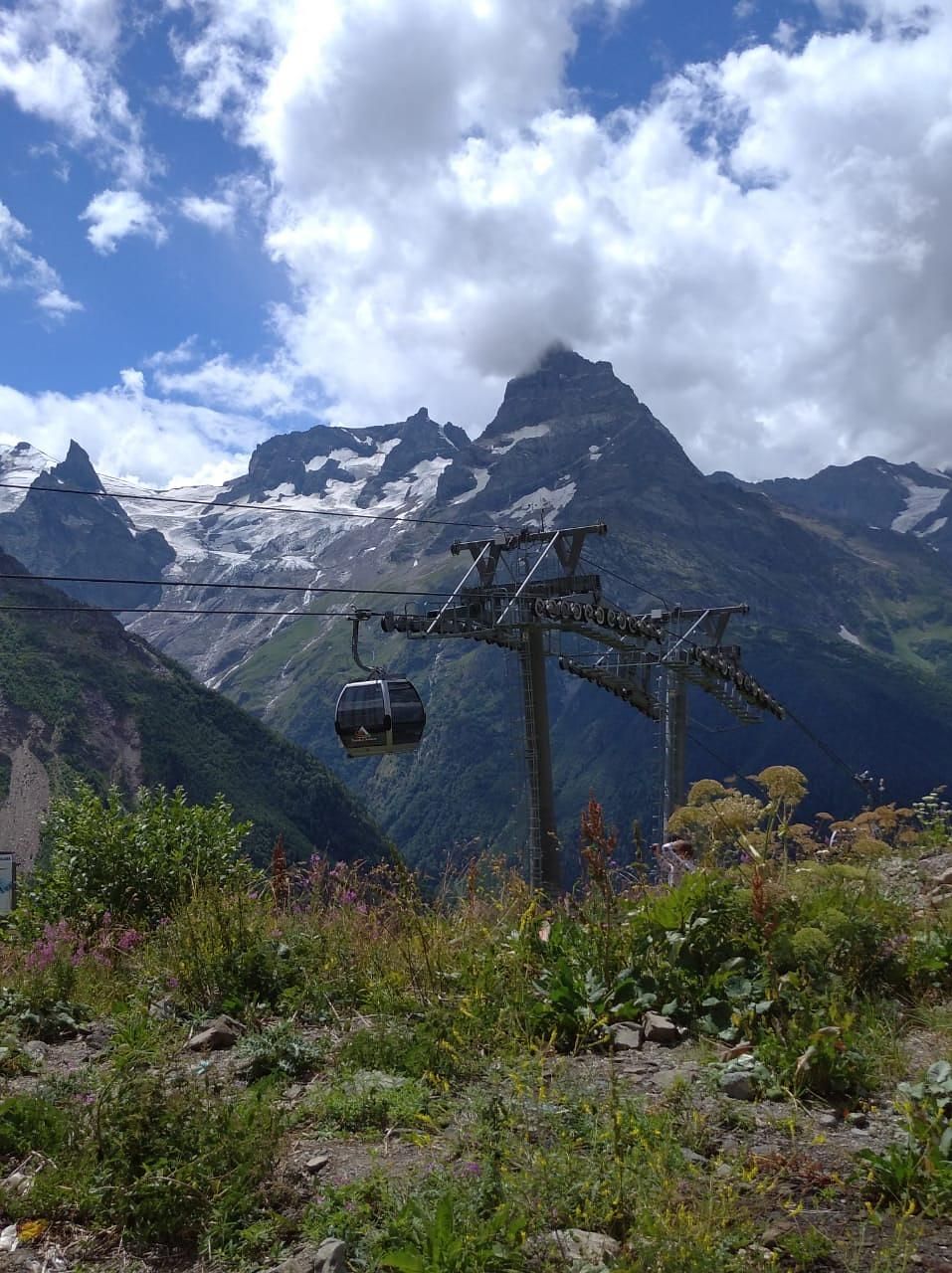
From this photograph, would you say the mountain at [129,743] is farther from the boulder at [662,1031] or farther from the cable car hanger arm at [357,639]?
the boulder at [662,1031]

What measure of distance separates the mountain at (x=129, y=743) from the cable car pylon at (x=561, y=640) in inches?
4651

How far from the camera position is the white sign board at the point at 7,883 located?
1320cm

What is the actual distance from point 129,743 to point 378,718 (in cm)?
16299

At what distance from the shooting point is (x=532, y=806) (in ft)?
70.7

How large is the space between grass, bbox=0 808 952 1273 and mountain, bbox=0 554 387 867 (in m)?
136

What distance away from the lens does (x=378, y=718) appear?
19.9 metres

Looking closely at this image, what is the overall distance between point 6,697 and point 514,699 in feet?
521

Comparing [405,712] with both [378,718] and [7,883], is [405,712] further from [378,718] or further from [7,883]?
[7,883]

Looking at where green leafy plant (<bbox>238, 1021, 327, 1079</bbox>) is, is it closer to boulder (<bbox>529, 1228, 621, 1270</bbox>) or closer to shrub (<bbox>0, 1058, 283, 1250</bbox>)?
shrub (<bbox>0, 1058, 283, 1250</bbox>)

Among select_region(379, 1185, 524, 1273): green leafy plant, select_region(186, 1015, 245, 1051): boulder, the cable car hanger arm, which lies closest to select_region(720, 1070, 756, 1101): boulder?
select_region(379, 1185, 524, 1273): green leafy plant

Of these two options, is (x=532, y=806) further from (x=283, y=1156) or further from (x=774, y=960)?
(x=283, y=1156)

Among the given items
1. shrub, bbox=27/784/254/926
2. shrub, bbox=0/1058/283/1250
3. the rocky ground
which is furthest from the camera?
shrub, bbox=27/784/254/926

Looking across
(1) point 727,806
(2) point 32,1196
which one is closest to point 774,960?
(1) point 727,806

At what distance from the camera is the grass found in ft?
13.6
